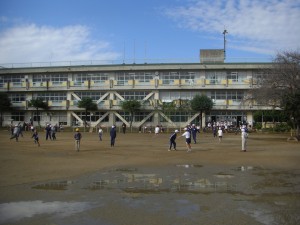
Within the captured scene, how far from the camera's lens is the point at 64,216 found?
309 inches

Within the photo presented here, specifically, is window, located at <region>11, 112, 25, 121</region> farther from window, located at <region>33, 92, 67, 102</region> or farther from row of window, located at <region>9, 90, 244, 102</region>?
window, located at <region>33, 92, 67, 102</region>

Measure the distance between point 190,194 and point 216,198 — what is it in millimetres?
774

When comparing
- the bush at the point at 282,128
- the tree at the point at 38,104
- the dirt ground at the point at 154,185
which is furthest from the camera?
the tree at the point at 38,104

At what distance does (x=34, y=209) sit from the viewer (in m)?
8.44

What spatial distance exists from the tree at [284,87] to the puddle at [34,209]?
29.9 metres

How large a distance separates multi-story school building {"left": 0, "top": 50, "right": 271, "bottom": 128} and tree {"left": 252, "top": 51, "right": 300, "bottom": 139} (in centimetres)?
1867

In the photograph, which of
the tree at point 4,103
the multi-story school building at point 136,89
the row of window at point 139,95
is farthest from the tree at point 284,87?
the tree at point 4,103

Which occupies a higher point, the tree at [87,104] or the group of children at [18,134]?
the tree at [87,104]

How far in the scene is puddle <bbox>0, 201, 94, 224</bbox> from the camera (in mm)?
7859

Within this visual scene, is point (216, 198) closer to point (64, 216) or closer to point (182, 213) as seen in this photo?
point (182, 213)

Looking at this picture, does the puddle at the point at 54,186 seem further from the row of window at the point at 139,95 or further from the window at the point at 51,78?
the window at the point at 51,78

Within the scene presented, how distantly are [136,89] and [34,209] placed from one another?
53818mm

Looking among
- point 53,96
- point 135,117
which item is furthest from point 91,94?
point 135,117

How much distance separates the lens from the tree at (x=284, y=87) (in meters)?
35.3
